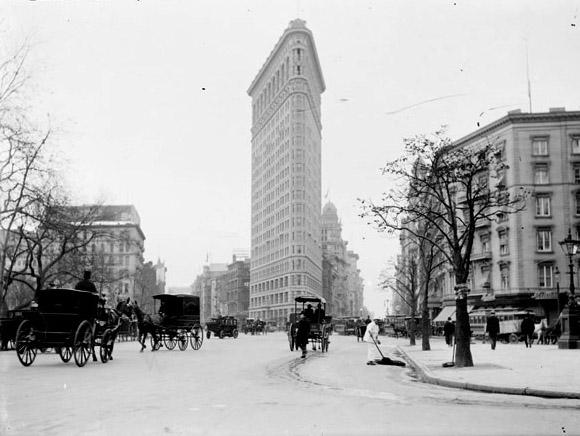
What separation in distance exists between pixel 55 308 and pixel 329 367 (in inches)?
320

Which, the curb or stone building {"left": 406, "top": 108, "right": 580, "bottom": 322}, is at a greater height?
stone building {"left": 406, "top": 108, "right": 580, "bottom": 322}

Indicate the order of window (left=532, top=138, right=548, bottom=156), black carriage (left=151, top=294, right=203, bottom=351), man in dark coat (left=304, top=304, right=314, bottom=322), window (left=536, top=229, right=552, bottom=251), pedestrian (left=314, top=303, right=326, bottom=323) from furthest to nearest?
window (left=532, top=138, right=548, bottom=156) → window (left=536, top=229, right=552, bottom=251) → pedestrian (left=314, top=303, right=326, bottom=323) → black carriage (left=151, top=294, right=203, bottom=351) → man in dark coat (left=304, top=304, right=314, bottom=322)

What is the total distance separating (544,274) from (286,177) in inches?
3233

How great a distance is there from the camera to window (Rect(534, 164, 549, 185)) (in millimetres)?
61000

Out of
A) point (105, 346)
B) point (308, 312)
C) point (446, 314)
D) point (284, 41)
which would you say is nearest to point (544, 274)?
point (446, 314)

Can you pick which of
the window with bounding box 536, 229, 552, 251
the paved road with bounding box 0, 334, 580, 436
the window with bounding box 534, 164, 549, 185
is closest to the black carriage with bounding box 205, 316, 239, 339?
the window with bounding box 536, 229, 552, 251

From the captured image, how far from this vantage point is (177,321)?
94.6 feet

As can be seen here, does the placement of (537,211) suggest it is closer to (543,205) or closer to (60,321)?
(543,205)

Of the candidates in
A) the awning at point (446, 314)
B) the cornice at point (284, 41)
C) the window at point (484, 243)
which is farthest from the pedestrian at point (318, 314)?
the cornice at point (284, 41)

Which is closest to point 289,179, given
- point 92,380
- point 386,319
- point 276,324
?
point 276,324

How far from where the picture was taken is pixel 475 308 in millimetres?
64250

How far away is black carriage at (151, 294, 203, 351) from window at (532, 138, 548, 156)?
136 feet

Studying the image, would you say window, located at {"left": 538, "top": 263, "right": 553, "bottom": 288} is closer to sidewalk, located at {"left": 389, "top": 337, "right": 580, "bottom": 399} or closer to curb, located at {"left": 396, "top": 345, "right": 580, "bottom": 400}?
sidewalk, located at {"left": 389, "top": 337, "right": 580, "bottom": 399}

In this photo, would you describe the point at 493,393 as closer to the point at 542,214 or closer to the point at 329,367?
the point at 329,367
